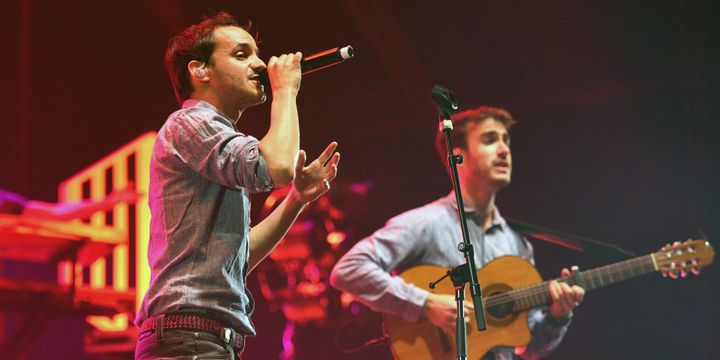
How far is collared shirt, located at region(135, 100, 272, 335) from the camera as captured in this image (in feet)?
5.54

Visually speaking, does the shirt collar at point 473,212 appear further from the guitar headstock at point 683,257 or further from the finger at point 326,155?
the finger at point 326,155

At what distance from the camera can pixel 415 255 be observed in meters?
3.99

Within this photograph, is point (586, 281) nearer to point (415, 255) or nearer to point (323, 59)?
point (415, 255)

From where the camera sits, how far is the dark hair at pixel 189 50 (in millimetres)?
2098

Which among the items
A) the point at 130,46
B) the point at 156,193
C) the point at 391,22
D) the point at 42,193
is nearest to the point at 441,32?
the point at 391,22

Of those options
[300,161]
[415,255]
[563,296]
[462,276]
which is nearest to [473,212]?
[415,255]

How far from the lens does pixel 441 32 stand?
Answer: 4.81m

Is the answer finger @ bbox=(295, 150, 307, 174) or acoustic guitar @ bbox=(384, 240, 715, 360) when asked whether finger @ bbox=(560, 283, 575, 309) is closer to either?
acoustic guitar @ bbox=(384, 240, 715, 360)

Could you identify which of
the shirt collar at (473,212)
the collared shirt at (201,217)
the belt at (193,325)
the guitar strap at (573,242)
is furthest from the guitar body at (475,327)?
the belt at (193,325)

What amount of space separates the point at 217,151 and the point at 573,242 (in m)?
3.17

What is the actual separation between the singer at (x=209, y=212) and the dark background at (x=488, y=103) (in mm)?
2774

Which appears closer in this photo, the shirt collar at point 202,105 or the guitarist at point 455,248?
the shirt collar at point 202,105

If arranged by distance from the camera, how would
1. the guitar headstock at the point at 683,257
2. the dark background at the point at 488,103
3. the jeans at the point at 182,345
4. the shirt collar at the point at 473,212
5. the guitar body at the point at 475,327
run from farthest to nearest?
the dark background at the point at 488,103 → the shirt collar at the point at 473,212 → the guitar headstock at the point at 683,257 → the guitar body at the point at 475,327 → the jeans at the point at 182,345

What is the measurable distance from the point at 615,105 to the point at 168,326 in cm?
360
